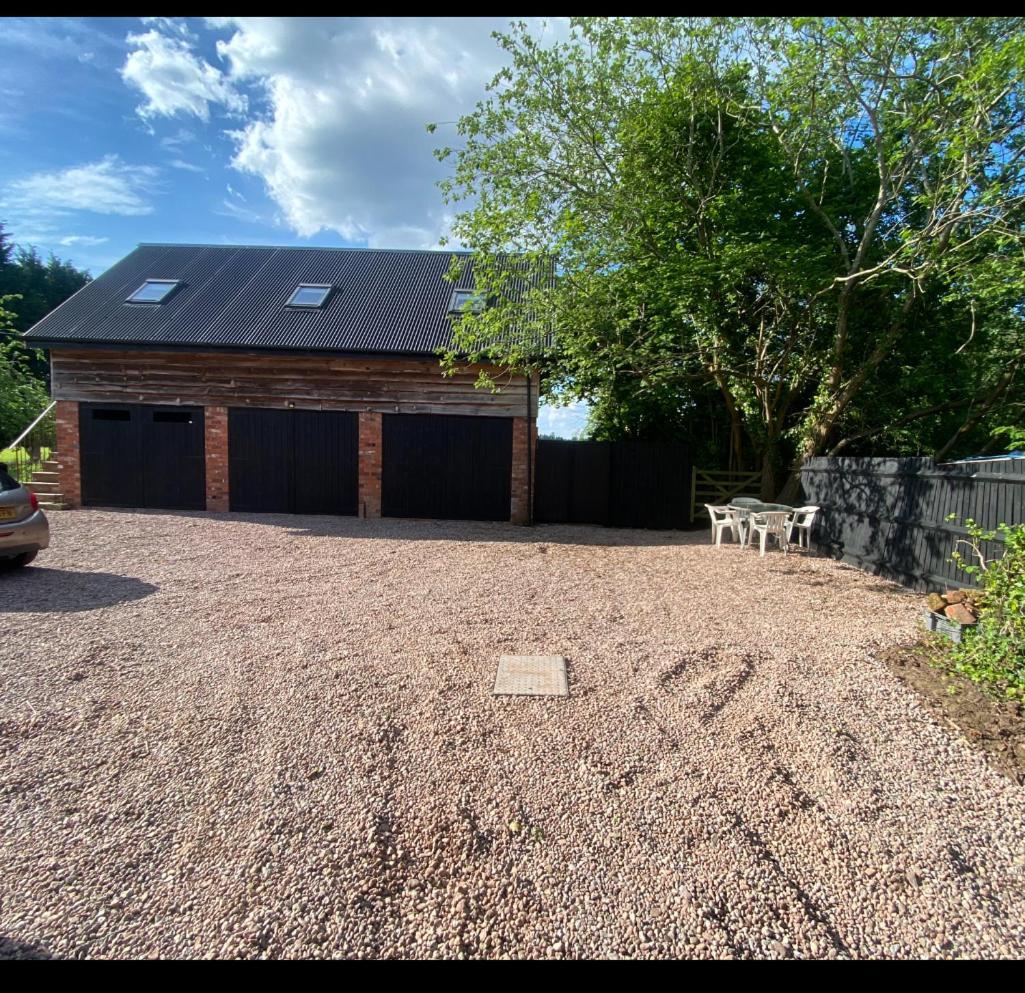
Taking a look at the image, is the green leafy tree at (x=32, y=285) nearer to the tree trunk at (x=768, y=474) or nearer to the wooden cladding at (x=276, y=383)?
the wooden cladding at (x=276, y=383)

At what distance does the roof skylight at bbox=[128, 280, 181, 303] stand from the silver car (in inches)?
318

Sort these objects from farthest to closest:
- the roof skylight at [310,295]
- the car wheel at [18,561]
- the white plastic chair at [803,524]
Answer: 1. the roof skylight at [310,295]
2. the white plastic chair at [803,524]
3. the car wheel at [18,561]

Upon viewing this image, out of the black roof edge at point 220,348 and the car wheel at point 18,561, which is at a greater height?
the black roof edge at point 220,348

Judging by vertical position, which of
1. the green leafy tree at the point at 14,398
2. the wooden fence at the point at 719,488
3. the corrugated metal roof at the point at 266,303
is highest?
the corrugated metal roof at the point at 266,303

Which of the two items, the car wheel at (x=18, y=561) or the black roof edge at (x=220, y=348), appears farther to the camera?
the black roof edge at (x=220, y=348)

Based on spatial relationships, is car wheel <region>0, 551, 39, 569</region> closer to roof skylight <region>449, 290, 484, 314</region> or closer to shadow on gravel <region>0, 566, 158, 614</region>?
shadow on gravel <region>0, 566, 158, 614</region>

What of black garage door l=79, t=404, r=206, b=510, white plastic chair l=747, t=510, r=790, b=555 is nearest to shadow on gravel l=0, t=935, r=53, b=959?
white plastic chair l=747, t=510, r=790, b=555

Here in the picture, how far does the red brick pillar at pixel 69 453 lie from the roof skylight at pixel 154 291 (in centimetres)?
294

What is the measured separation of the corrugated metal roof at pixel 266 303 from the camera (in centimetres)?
1074

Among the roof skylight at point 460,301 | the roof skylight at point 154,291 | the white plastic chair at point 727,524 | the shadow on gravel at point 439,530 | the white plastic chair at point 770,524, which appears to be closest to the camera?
the white plastic chair at point 770,524

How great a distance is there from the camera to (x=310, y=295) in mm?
12578

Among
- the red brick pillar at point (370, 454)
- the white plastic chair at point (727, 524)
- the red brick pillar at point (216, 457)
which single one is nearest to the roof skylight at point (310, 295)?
the red brick pillar at point (216, 457)

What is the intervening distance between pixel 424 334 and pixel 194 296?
5802mm

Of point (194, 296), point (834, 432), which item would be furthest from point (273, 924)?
point (194, 296)
